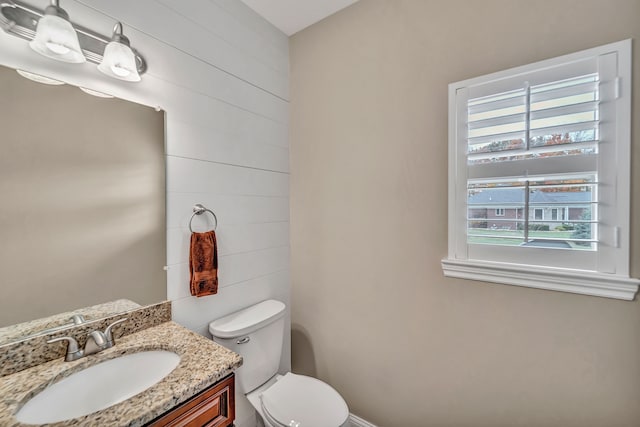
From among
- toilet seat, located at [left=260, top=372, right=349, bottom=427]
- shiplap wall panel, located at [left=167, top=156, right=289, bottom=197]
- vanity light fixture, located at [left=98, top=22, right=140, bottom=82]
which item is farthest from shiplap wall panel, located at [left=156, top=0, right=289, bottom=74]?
toilet seat, located at [left=260, top=372, right=349, bottom=427]

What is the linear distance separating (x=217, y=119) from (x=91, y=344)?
3.67ft

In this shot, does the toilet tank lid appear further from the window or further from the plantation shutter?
the plantation shutter

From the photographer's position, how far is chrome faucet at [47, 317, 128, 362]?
918 millimetres

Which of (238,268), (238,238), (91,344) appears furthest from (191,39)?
(91,344)

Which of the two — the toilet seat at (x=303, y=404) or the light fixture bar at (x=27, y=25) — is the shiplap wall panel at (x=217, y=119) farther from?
the toilet seat at (x=303, y=404)

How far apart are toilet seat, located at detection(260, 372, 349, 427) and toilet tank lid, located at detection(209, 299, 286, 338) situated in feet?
1.07

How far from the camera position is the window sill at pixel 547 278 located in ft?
3.11

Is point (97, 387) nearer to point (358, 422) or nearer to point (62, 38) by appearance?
point (62, 38)

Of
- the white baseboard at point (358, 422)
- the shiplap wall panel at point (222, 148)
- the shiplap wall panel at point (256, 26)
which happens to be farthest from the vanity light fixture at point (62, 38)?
the white baseboard at point (358, 422)

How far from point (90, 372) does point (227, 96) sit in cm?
135

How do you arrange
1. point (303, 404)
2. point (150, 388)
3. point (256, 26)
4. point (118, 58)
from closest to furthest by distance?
1. point (150, 388)
2. point (118, 58)
3. point (303, 404)
4. point (256, 26)

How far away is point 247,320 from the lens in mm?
1435

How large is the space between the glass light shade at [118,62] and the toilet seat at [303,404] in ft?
5.12


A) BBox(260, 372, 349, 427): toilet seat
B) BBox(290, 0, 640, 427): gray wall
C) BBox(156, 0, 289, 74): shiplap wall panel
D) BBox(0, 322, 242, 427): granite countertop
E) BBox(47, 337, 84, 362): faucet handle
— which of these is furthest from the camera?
BBox(156, 0, 289, 74): shiplap wall panel
